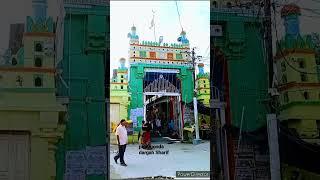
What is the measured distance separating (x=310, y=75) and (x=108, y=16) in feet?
5.10

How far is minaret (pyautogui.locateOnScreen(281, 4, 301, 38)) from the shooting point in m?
3.18

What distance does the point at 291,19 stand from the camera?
319 cm

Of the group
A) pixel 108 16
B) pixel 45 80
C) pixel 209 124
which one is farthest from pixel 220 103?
pixel 45 80

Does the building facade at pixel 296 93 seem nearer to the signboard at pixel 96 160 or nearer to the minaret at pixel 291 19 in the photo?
the minaret at pixel 291 19

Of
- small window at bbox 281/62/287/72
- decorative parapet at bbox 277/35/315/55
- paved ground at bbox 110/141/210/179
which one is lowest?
paved ground at bbox 110/141/210/179

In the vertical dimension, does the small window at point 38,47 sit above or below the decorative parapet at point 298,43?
below

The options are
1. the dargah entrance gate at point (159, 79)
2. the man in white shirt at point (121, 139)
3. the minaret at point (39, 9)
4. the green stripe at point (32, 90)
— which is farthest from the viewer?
the dargah entrance gate at point (159, 79)

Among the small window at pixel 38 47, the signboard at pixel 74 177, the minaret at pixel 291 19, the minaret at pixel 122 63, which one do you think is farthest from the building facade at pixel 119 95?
the minaret at pixel 291 19

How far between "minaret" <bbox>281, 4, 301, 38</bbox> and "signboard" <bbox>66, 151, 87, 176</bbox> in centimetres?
178

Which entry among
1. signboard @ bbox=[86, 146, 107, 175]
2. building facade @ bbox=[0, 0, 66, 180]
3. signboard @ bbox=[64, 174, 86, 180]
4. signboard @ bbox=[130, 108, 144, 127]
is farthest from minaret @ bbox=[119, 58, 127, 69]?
signboard @ bbox=[64, 174, 86, 180]

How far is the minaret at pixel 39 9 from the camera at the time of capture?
2.88 m

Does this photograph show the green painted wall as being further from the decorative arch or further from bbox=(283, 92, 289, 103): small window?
bbox=(283, 92, 289, 103): small window

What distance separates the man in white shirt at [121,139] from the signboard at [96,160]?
0.11m

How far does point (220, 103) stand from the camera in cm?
317
